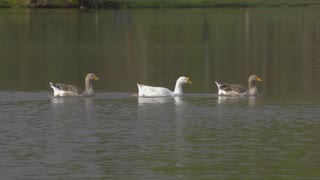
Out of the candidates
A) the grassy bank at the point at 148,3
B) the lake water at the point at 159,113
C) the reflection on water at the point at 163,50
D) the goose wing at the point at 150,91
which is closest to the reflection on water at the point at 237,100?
the lake water at the point at 159,113

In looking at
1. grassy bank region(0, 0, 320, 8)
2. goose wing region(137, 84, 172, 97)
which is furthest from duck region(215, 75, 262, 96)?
grassy bank region(0, 0, 320, 8)

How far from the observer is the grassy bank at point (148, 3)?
397 ft

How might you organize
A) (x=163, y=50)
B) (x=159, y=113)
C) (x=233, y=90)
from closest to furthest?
(x=159, y=113) → (x=233, y=90) → (x=163, y=50)

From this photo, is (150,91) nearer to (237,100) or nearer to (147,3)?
(237,100)

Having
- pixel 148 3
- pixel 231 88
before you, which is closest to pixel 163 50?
pixel 231 88

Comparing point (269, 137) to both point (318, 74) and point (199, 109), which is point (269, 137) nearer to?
point (199, 109)

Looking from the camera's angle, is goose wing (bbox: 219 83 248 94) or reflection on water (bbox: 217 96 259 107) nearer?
reflection on water (bbox: 217 96 259 107)

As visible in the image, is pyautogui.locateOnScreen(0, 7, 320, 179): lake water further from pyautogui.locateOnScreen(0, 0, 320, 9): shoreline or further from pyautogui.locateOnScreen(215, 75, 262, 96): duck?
pyautogui.locateOnScreen(0, 0, 320, 9): shoreline

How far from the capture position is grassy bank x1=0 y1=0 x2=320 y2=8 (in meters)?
121

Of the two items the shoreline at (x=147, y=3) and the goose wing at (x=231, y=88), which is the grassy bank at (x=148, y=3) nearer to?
the shoreline at (x=147, y=3)

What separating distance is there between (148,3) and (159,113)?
92704 millimetres

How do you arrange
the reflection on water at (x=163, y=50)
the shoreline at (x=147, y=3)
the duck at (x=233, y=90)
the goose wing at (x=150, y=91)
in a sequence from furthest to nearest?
the shoreline at (x=147, y=3) → the reflection on water at (x=163, y=50) → the duck at (x=233, y=90) → the goose wing at (x=150, y=91)

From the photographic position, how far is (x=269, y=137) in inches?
1029

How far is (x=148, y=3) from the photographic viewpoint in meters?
123
